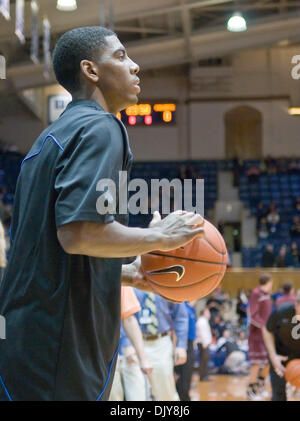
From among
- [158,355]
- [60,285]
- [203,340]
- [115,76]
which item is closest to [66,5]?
[203,340]

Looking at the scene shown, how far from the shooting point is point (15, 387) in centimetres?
182

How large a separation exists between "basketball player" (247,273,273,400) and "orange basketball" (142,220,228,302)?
254 inches

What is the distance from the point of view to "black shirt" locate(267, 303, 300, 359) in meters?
6.52

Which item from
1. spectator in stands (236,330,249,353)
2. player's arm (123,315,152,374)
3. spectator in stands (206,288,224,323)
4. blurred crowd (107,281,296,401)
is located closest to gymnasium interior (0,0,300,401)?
spectator in stands (206,288,224,323)

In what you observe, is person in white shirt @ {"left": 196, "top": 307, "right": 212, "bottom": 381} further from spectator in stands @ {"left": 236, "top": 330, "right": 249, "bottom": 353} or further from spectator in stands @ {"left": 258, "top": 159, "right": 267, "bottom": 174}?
spectator in stands @ {"left": 258, "top": 159, "right": 267, "bottom": 174}

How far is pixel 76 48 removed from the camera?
2.03 metres

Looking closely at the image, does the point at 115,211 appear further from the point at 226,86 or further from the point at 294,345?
the point at 226,86

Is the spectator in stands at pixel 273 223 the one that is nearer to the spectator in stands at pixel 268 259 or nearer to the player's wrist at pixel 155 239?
the spectator in stands at pixel 268 259

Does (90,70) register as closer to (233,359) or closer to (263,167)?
(233,359)

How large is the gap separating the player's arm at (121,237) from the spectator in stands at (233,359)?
397 inches

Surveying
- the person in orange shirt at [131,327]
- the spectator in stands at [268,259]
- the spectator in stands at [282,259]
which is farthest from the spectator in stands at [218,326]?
the person in orange shirt at [131,327]

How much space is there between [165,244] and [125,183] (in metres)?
0.19

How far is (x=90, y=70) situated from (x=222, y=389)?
27.6 ft

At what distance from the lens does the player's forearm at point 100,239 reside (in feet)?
5.65
